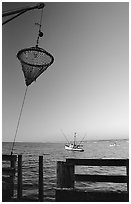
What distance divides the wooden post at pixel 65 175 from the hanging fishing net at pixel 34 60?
1.39 m

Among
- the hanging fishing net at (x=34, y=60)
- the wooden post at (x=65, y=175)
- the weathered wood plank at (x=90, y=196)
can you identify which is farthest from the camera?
the wooden post at (x=65, y=175)

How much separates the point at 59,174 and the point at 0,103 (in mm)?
1561

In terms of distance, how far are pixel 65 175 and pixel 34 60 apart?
1703mm

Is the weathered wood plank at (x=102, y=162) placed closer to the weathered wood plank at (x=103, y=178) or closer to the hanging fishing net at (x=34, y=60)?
the weathered wood plank at (x=103, y=178)

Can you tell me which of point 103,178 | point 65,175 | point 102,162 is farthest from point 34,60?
point 103,178

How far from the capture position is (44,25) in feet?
14.0

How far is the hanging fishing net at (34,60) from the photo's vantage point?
9.62ft

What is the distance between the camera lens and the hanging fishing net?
2934 millimetres

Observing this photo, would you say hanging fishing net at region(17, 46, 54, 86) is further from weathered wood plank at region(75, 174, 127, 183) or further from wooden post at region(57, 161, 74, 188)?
weathered wood plank at region(75, 174, 127, 183)

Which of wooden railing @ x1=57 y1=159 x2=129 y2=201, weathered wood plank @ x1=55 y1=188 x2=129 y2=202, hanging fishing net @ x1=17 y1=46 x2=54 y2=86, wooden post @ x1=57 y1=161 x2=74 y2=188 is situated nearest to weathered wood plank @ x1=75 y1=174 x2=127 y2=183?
wooden railing @ x1=57 y1=159 x2=129 y2=201

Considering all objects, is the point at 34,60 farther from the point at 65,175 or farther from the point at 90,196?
the point at 90,196

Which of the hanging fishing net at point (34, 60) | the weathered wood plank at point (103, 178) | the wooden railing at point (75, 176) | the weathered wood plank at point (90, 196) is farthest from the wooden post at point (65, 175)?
the hanging fishing net at point (34, 60)

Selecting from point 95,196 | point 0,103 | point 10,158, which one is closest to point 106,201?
point 95,196

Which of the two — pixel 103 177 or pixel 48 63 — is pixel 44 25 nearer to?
pixel 48 63
